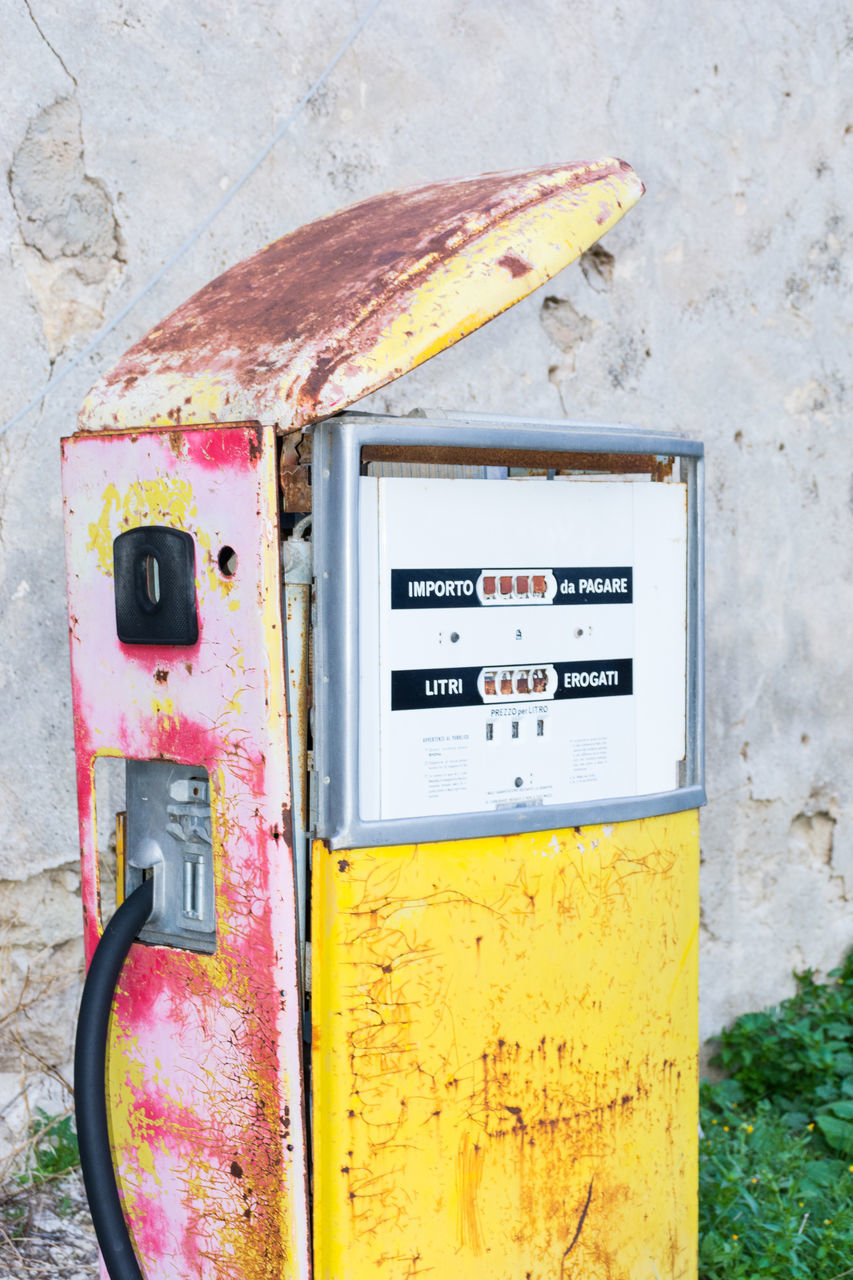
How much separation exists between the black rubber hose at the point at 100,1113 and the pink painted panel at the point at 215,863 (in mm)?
76

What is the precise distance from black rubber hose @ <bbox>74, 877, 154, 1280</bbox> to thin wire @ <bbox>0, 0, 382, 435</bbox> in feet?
3.99

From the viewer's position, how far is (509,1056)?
5.72ft

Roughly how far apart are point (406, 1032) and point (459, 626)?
53 cm

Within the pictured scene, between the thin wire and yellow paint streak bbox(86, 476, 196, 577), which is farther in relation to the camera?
the thin wire

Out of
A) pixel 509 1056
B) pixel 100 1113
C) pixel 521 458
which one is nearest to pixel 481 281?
pixel 521 458

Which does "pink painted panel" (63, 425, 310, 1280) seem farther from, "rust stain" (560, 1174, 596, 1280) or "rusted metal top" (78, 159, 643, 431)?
"rust stain" (560, 1174, 596, 1280)

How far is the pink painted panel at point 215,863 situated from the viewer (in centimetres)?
157

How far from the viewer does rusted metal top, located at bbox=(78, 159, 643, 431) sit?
1.55 metres

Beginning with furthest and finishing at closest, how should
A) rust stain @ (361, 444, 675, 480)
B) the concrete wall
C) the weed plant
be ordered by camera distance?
the concrete wall
the weed plant
rust stain @ (361, 444, 675, 480)

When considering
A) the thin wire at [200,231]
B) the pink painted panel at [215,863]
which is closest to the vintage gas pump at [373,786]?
the pink painted panel at [215,863]

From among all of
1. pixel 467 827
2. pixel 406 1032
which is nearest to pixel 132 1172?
pixel 406 1032

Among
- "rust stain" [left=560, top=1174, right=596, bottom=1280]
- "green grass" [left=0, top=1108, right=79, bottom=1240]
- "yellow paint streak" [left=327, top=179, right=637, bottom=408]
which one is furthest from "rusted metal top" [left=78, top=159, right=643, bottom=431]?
"green grass" [left=0, top=1108, right=79, bottom=1240]

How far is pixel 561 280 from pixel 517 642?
1566 millimetres

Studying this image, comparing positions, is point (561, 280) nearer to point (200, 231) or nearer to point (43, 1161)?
point (200, 231)
